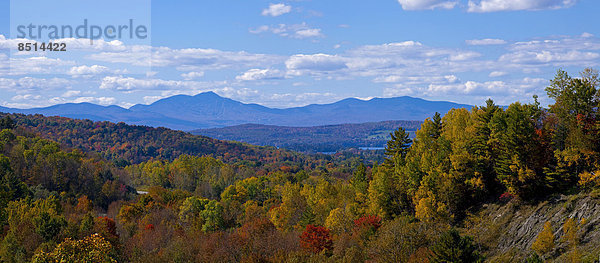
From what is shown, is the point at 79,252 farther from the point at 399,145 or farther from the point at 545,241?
the point at 399,145

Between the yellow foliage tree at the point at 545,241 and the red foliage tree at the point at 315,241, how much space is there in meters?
26.9

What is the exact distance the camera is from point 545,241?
46969mm

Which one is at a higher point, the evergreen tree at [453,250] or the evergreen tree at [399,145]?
the evergreen tree at [399,145]

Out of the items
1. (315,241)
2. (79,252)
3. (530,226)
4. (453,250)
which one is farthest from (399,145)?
(79,252)

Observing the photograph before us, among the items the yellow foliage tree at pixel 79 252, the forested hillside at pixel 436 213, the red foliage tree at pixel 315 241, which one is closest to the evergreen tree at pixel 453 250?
the forested hillside at pixel 436 213

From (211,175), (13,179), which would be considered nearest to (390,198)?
(13,179)

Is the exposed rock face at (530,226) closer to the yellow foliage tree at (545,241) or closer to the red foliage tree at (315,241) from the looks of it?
the yellow foliage tree at (545,241)

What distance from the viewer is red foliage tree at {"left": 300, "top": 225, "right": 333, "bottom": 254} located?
207 feet

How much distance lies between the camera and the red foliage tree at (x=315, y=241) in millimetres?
63031

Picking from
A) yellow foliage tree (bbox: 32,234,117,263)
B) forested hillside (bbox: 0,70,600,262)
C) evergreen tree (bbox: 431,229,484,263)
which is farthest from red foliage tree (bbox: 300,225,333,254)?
yellow foliage tree (bbox: 32,234,117,263)

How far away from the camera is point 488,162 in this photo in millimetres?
68625

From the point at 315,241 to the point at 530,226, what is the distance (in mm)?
26802

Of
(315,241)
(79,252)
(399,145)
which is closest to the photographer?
(79,252)

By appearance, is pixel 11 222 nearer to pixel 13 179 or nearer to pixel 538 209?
pixel 13 179
